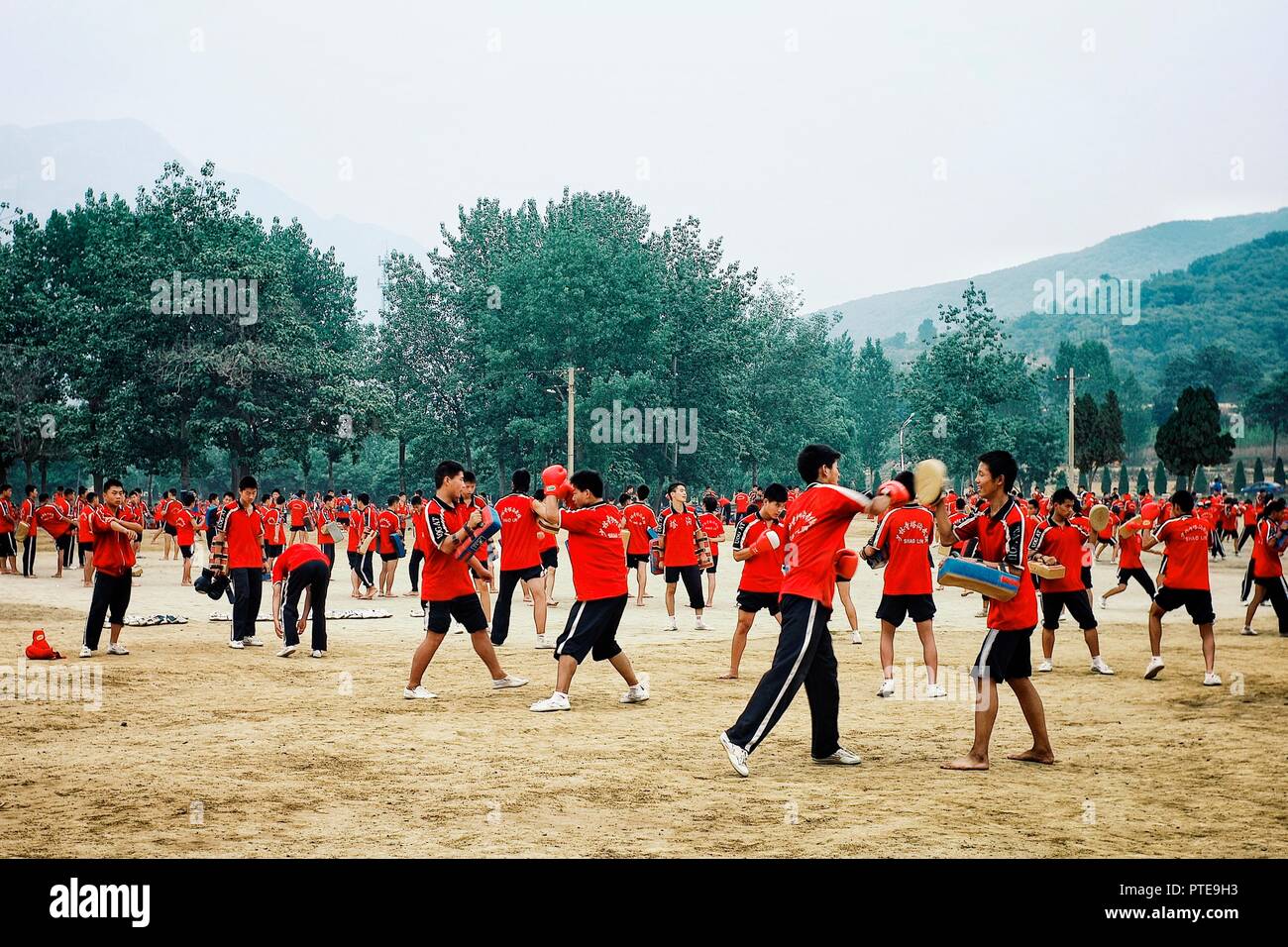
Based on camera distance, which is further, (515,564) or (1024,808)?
(515,564)

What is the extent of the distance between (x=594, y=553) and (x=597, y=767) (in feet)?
8.24

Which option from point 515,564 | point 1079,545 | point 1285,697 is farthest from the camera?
point 515,564

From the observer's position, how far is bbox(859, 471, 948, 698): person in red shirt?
1138 cm

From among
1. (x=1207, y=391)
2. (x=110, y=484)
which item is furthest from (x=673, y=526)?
(x=1207, y=391)

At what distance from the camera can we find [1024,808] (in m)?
7.12

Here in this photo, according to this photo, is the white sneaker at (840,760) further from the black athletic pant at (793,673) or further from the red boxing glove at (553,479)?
the red boxing glove at (553,479)

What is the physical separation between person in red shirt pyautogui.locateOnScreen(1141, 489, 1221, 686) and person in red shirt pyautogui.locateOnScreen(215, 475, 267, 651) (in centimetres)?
1013

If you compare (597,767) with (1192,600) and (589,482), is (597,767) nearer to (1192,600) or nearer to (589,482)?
(589,482)

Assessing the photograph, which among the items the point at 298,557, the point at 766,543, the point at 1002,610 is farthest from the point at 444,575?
the point at 1002,610

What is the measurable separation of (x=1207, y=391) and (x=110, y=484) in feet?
195

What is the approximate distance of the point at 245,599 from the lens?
15016mm

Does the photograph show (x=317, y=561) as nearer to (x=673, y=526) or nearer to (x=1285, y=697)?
(x=673, y=526)

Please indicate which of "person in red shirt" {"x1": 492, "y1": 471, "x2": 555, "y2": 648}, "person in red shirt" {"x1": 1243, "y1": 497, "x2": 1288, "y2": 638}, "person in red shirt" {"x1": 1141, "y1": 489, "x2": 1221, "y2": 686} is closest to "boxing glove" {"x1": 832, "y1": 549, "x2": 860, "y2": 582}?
"person in red shirt" {"x1": 1141, "y1": 489, "x2": 1221, "y2": 686}

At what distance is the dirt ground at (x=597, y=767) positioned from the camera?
647 cm
